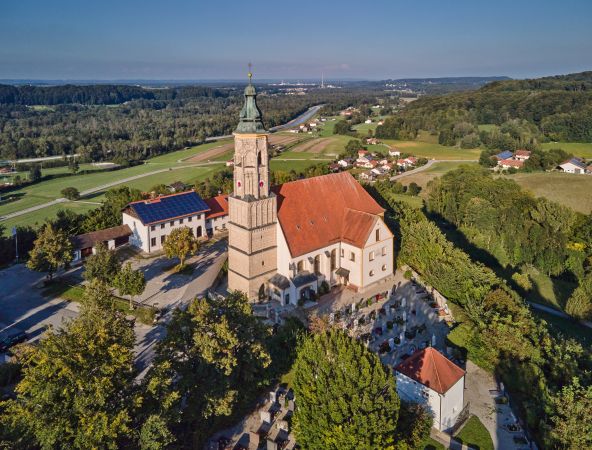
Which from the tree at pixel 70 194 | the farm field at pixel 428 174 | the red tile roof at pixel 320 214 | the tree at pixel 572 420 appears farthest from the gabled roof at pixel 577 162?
the tree at pixel 70 194

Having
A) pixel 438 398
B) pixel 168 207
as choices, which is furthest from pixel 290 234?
pixel 168 207

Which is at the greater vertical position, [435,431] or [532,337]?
[532,337]

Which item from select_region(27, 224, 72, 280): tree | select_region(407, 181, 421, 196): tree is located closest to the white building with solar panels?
select_region(27, 224, 72, 280): tree

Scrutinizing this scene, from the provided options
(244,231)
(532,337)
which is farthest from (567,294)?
(244,231)

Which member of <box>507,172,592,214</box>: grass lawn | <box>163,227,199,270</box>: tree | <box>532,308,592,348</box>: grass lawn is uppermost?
<box>507,172,592,214</box>: grass lawn

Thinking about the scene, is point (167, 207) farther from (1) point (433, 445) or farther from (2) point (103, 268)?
(1) point (433, 445)

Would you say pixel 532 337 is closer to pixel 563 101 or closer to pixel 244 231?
pixel 244 231

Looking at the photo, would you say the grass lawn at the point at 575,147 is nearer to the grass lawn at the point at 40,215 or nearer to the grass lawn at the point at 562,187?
the grass lawn at the point at 562,187

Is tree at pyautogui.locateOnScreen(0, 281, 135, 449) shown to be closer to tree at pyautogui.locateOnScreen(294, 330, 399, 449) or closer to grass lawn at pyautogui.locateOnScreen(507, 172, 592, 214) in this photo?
tree at pyautogui.locateOnScreen(294, 330, 399, 449)
